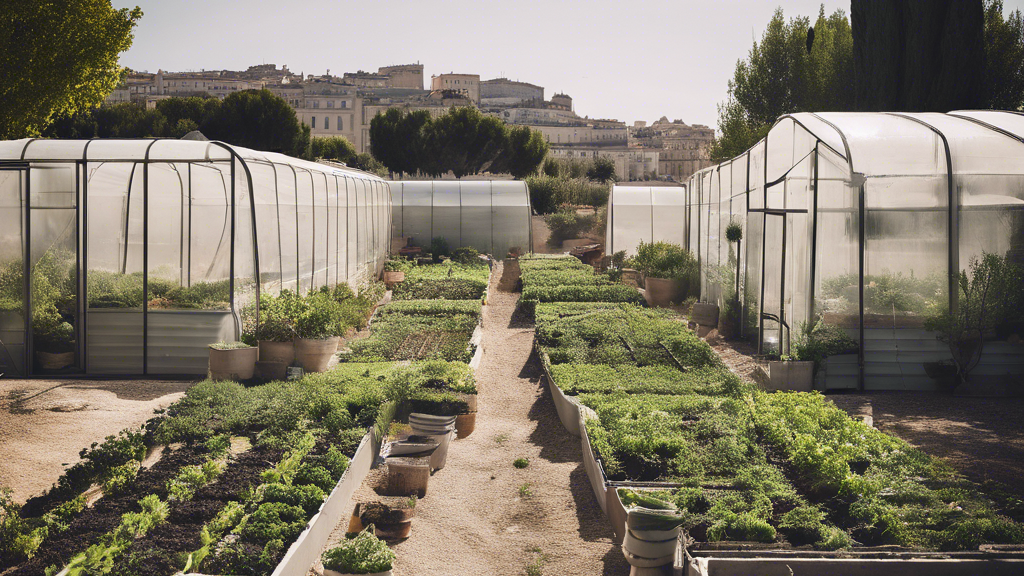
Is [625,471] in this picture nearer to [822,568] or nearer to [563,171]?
[822,568]

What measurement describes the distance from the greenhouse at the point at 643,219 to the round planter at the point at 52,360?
1789 centimetres

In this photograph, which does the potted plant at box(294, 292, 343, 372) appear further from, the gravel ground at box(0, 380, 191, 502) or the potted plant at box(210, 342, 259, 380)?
the gravel ground at box(0, 380, 191, 502)

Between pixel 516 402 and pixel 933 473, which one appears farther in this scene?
pixel 516 402

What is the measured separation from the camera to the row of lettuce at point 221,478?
16.2 feet

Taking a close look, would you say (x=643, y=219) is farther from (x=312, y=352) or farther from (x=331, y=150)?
(x=331, y=150)

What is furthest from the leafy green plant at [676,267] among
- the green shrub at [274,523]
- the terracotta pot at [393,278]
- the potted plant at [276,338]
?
the green shrub at [274,523]

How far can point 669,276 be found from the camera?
62.1 feet

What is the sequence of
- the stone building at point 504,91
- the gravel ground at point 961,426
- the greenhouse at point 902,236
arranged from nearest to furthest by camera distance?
1. the gravel ground at point 961,426
2. the greenhouse at point 902,236
3. the stone building at point 504,91

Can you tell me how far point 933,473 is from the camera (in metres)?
6.45

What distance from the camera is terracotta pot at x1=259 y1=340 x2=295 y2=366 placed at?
36.3 feet

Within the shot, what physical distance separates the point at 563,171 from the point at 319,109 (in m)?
45.0

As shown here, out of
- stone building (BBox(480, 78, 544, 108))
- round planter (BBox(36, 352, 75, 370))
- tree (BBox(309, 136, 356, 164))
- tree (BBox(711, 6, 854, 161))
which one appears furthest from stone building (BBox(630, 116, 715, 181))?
round planter (BBox(36, 352, 75, 370))

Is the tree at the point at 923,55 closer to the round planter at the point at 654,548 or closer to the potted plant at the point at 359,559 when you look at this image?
the round planter at the point at 654,548

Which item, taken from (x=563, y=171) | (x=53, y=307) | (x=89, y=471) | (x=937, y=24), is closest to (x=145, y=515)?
(x=89, y=471)
